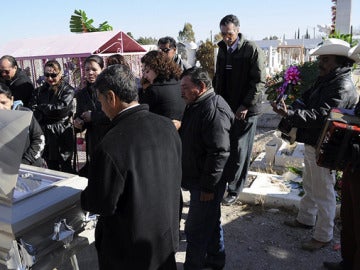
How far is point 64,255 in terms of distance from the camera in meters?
2.06

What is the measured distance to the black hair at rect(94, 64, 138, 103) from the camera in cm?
174

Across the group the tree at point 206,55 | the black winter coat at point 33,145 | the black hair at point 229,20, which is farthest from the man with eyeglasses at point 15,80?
the tree at point 206,55

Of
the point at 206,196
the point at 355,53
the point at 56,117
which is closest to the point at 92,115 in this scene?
the point at 56,117

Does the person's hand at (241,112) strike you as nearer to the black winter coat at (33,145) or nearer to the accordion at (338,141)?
the accordion at (338,141)

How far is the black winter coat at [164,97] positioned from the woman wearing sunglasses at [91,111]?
549 millimetres

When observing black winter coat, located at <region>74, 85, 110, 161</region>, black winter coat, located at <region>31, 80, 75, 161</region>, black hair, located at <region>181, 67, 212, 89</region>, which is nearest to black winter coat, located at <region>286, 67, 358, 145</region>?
black hair, located at <region>181, 67, 212, 89</region>

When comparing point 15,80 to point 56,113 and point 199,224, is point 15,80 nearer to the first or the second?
point 56,113

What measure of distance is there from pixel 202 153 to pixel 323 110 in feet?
3.28

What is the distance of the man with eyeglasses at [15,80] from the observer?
4.56 meters

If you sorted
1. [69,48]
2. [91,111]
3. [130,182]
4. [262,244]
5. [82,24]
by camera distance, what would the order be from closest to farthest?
[130,182], [262,244], [91,111], [69,48], [82,24]

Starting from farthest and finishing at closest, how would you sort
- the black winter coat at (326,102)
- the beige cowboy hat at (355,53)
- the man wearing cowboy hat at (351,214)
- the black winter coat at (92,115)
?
the black winter coat at (92,115) < the black winter coat at (326,102) < the beige cowboy hat at (355,53) < the man wearing cowboy hat at (351,214)

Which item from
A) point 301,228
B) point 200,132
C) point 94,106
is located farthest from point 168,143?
point 301,228

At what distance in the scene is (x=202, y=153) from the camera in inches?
100

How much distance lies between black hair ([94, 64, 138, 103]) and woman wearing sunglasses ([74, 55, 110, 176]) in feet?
5.47
